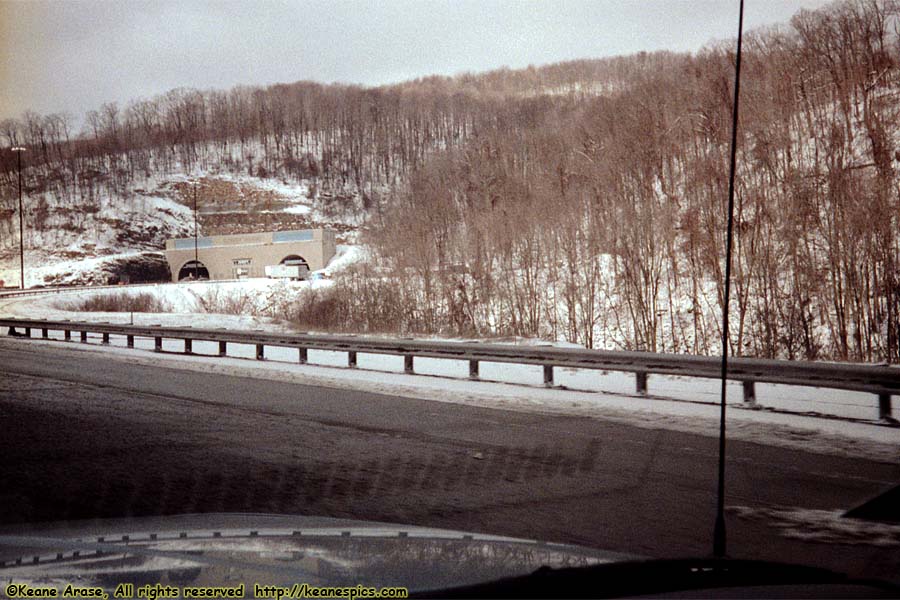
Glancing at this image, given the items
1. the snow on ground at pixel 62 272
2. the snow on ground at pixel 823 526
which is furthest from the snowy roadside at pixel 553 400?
the snow on ground at pixel 62 272

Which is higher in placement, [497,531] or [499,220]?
[499,220]

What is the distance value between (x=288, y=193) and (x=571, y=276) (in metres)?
130

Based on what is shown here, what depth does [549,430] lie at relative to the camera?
9961 mm

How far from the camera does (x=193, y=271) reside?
329 ft

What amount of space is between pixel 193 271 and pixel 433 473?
321 feet

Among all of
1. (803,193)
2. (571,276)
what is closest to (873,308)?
(803,193)

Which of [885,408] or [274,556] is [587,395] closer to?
[885,408]

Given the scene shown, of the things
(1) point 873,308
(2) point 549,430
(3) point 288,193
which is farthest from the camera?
(3) point 288,193

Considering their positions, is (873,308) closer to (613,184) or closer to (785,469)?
(613,184)

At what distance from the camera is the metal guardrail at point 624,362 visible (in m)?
10.7

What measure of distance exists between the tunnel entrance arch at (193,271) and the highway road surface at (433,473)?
8793cm

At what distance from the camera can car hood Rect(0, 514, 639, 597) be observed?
8.75 feet

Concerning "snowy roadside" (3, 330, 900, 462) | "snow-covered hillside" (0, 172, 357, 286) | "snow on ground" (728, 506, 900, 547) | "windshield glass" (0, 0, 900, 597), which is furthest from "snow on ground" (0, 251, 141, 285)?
"snow on ground" (728, 506, 900, 547)

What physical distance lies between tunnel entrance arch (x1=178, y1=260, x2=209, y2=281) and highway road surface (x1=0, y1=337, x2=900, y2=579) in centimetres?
8793
